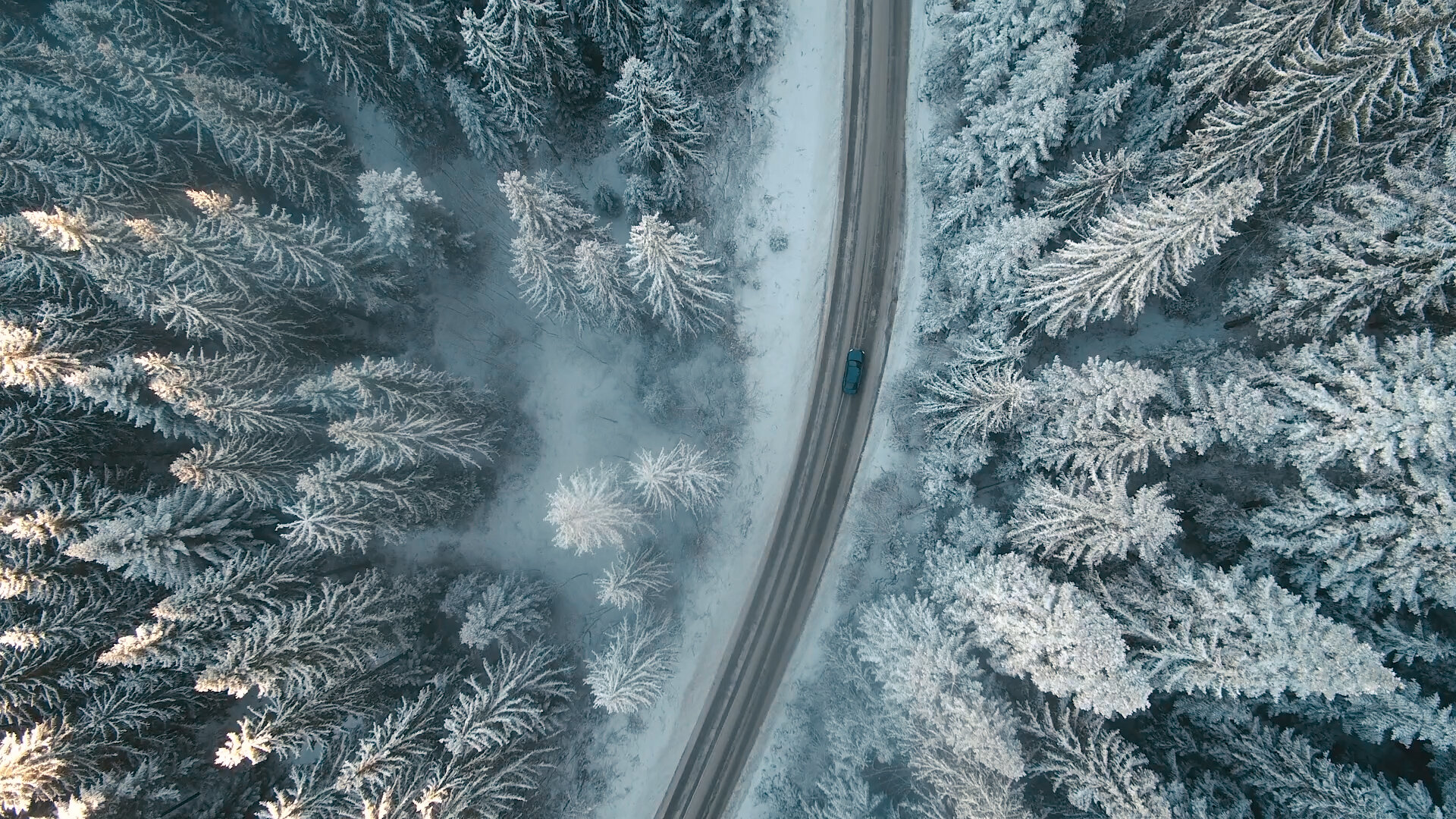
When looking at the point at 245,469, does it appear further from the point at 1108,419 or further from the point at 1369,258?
the point at 1369,258

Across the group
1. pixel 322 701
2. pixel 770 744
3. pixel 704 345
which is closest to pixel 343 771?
pixel 322 701

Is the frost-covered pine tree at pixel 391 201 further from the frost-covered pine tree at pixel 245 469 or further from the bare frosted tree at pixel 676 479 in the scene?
the bare frosted tree at pixel 676 479

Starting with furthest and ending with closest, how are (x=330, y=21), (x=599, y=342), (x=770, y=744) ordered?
(x=599, y=342)
(x=770, y=744)
(x=330, y=21)

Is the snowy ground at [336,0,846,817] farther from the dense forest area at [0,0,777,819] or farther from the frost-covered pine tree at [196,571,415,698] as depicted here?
the frost-covered pine tree at [196,571,415,698]

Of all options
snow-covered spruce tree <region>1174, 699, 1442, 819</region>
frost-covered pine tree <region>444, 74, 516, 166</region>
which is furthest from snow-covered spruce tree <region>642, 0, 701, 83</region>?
snow-covered spruce tree <region>1174, 699, 1442, 819</region>

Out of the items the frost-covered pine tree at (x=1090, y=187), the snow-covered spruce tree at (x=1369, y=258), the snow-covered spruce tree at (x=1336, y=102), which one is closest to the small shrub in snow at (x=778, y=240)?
the frost-covered pine tree at (x=1090, y=187)

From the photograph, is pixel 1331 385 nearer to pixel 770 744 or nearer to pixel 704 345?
pixel 704 345
